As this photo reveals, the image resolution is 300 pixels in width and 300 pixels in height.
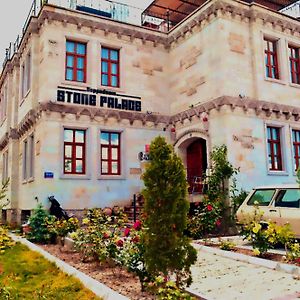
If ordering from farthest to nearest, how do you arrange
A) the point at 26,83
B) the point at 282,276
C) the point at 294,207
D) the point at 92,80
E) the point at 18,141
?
1. the point at 18,141
2. the point at 26,83
3. the point at 92,80
4. the point at 294,207
5. the point at 282,276

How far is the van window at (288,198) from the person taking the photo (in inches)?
358

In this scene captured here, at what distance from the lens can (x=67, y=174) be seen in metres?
14.3

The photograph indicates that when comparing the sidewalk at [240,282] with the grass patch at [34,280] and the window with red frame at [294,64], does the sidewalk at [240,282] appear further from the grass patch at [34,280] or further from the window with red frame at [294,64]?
the window with red frame at [294,64]

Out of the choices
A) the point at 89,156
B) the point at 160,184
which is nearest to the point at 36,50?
the point at 89,156

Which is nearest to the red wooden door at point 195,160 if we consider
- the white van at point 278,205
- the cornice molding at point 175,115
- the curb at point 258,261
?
the cornice molding at point 175,115

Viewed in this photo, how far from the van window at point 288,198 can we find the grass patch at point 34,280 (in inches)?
222

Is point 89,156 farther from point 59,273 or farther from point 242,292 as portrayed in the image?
point 242,292

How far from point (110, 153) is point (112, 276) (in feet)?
30.2

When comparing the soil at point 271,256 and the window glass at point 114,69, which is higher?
the window glass at point 114,69

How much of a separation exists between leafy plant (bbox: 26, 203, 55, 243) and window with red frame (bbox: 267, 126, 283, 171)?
8.71 m

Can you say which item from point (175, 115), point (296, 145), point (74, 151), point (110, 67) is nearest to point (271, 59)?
point (296, 145)

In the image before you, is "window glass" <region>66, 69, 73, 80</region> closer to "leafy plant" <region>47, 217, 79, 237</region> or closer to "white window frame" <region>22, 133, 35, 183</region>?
"white window frame" <region>22, 133, 35, 183</region>

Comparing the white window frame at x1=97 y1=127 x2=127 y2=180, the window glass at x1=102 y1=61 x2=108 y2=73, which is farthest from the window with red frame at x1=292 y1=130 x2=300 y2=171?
the window glass at x1=102 y1=61 x2=108 y2=73

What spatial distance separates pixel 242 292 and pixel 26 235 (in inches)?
313
